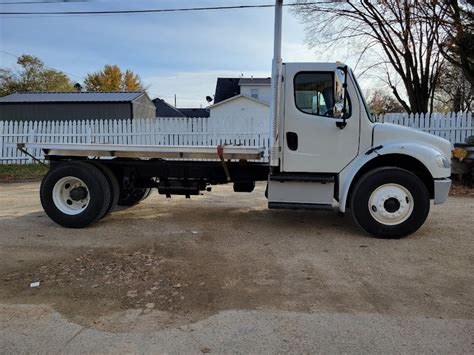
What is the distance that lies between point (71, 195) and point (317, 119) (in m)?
4.20

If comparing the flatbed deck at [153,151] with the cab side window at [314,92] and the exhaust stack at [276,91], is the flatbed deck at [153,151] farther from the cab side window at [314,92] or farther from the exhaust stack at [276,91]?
the cab side window at [314,92]

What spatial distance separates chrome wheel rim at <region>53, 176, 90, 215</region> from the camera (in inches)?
287

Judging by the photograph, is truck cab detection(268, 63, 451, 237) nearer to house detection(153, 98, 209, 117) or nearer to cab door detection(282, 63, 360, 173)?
cab door detection(282, 63, 360, 173)

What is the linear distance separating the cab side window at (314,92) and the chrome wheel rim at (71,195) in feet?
12.3


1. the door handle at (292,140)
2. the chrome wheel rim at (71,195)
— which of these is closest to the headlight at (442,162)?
the door handle at (292,140)

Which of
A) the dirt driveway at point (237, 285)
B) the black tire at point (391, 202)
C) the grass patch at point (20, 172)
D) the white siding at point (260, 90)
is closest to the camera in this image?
the dirt driveway at point (237, 285)

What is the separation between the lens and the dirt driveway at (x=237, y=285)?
11.6 ft

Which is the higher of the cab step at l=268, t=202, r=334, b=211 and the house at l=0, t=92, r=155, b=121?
the house at l=0, t=92, r=155, b=121

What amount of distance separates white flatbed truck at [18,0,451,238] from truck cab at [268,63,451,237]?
15 mm

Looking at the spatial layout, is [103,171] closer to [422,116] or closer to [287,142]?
[287,142]

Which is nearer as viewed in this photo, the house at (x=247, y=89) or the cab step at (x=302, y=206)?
the cab step at (x=302, y=206)

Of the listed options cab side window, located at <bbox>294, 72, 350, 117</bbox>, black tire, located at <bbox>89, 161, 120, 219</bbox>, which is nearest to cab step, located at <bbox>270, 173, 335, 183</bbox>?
cab side window, located at <bbox>294, 72, 350, 117</bbox>

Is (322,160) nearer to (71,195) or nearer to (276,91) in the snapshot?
(276,91)

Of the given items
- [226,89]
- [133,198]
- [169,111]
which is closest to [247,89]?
[226,89]
